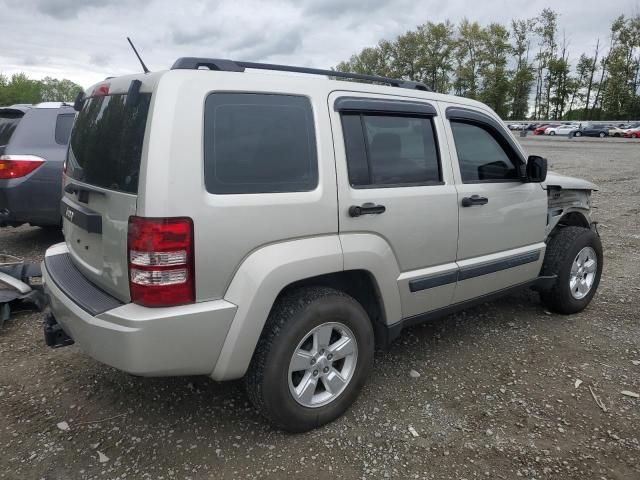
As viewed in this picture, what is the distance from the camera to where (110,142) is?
8.23 feet

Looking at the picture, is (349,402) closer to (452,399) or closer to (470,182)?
(452,399)

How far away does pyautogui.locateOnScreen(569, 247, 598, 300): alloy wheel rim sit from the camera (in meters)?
4.29

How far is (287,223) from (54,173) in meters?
4.48

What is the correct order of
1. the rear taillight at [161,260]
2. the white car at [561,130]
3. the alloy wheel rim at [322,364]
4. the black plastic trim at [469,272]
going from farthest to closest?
the white car at [561,130], the black plastic trim at [469,272], the alloy wheel rim at [322,364], the rear taillight at [161,260]

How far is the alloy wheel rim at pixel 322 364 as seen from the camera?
8.61 ft

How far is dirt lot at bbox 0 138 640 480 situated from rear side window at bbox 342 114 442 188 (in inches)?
52.2

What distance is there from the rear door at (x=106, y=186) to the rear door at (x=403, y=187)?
102cm

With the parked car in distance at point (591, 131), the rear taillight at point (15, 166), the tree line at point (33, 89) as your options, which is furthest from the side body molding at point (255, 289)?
the tree line at point (33, 89)

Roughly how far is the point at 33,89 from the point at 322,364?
12361 cm

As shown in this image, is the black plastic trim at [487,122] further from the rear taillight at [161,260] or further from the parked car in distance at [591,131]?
the parked car in distance at [591,131]

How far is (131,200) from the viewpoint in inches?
87.5

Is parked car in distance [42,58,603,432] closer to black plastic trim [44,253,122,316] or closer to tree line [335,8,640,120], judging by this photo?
black plastic trim [44,253,122,316]

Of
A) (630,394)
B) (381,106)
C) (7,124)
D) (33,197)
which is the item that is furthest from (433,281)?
(7,124)

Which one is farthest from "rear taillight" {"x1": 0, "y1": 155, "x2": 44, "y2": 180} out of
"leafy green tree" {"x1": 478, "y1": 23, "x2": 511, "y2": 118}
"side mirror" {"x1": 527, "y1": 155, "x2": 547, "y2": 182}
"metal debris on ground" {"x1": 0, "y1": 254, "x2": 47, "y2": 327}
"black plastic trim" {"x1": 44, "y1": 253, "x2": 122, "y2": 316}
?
"leafy green tree" {"x1": 478, "y1": 23, "x2": 511, "y2": 118}
